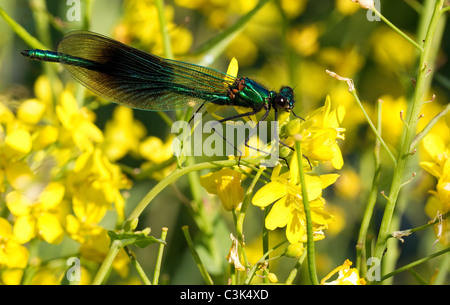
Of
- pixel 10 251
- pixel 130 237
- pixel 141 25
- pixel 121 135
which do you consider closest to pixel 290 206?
pixel 130 237

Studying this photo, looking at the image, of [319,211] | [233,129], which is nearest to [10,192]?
[233,129]

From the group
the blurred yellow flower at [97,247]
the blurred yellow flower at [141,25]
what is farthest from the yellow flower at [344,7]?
the blurred yellow flower at [97,247]

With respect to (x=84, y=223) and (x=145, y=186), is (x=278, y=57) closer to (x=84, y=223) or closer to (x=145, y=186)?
(x=145, y=186)

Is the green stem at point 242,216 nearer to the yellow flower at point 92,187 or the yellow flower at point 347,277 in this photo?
the yellow flower at point 347,277

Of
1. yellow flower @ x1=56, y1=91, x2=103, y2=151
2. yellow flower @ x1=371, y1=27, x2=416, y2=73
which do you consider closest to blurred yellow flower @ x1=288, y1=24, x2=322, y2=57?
yellow flower @ x1=371, y1=27, x2=416, y2=73

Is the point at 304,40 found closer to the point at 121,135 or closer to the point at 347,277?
the point at 121,135
